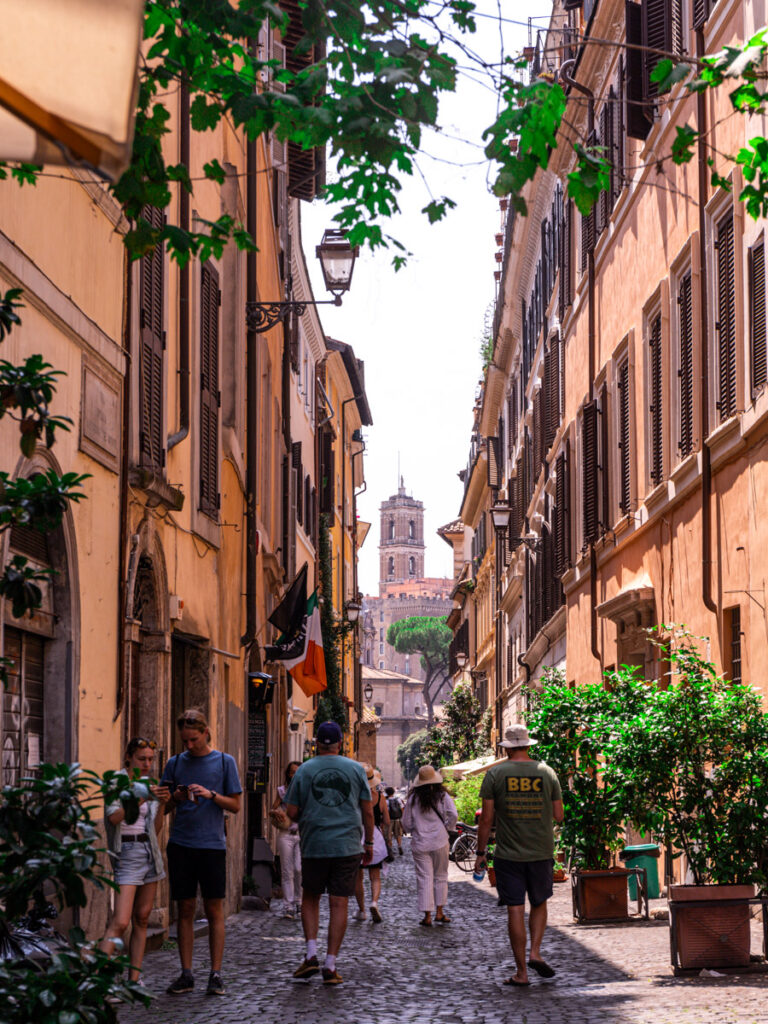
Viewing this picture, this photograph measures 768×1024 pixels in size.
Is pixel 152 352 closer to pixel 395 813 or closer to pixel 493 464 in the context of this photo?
pixel 395 813

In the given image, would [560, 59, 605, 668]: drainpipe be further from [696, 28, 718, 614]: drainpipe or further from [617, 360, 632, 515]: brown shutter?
[696, 28, 718, 614]: drainpipe

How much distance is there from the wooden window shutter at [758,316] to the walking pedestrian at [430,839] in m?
5.36

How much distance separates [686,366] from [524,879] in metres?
6.79

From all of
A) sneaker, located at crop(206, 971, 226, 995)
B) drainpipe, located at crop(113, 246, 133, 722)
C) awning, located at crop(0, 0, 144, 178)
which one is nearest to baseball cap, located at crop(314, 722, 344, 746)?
drainpipe, located at crop(113, 246, 133, 722)

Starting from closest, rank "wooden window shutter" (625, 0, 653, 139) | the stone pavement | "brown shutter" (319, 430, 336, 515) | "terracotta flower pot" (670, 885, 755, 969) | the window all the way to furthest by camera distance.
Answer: the stone pavement → "terracotta flower pot" (670, 885, 755, 969) → the window → "wooden window shutter" (625, 0, 653, 139) → "brown shutter" (319, 430, 336, 515)

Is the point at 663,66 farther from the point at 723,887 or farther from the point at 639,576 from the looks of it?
the point at 639,576

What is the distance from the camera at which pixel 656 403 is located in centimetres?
1669

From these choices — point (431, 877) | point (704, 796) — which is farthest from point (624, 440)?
point (704, 796)

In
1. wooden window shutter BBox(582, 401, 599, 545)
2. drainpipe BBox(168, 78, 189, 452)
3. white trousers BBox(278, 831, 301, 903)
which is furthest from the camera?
wooden window shutter BBox(582, 401, 599, 545)

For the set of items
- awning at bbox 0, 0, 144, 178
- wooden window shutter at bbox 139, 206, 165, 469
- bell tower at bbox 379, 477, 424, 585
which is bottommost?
awning at bbox 0, 0, 144, 178

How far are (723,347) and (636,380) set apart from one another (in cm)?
465

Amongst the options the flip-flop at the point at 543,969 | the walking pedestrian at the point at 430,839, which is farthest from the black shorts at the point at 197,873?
the walking pedestrian at the point at 430,839

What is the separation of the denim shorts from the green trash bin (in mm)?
7230

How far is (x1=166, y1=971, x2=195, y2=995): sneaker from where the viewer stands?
889 cm
